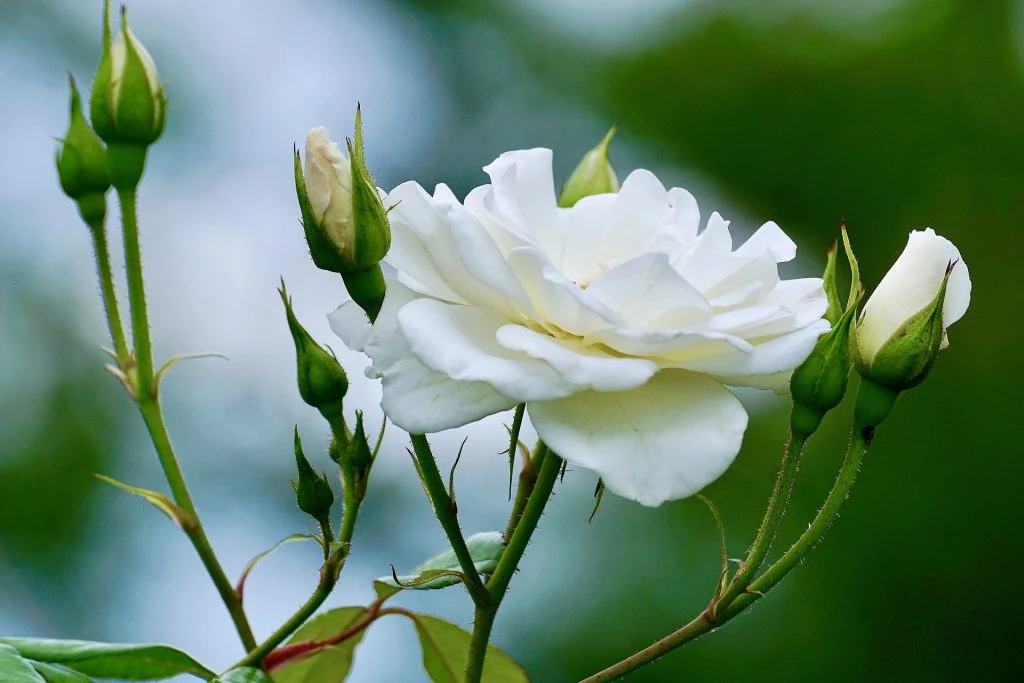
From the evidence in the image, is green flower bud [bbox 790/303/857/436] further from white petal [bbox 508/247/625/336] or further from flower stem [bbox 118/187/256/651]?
flower stem [bbox 118/187/256/651]

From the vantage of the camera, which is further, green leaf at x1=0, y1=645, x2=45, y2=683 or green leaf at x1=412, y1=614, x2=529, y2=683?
green leaf at x1=412, y1=614, x2=529, y2=683

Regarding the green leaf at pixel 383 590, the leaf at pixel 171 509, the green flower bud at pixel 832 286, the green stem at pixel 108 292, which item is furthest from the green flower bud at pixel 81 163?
the green flower bud at pixel 832 286

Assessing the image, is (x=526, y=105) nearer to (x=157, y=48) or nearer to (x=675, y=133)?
(x=675, y=133)

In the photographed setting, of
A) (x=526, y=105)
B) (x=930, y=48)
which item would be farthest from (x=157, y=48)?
(x=930, y=48)

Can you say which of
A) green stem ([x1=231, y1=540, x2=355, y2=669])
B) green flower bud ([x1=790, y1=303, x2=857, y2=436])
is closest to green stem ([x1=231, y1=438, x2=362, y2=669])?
green stem ([x1=231, y1=540, x2=355, y2=669])

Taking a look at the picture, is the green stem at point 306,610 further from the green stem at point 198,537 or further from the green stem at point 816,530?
the green stem at point 816,530

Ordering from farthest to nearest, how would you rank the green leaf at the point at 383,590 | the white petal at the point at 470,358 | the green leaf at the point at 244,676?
1. the green leaf at the point at 383,590
2. the green leaf at the point at 244,676
3. the white petal at the point at 470,358
